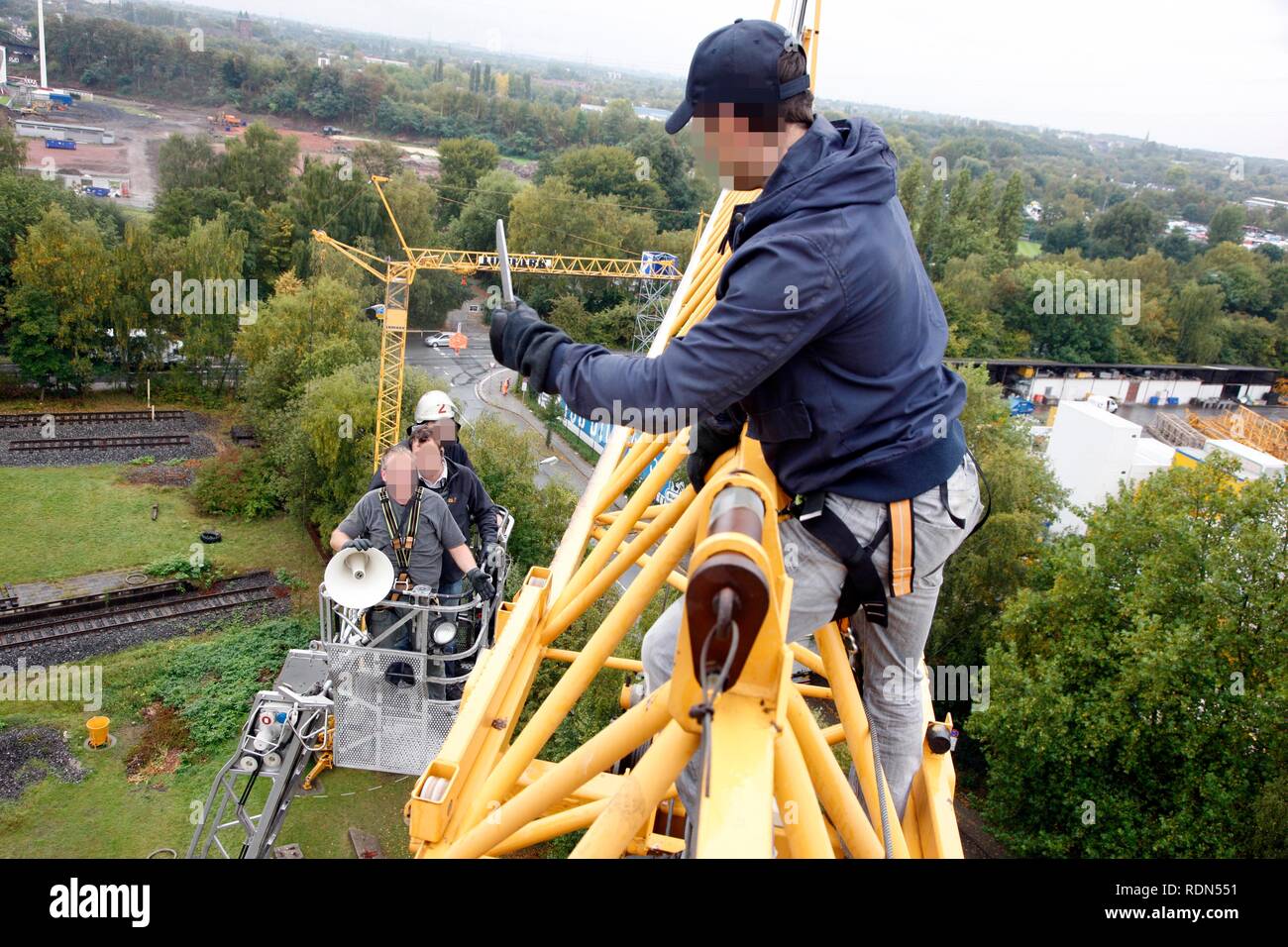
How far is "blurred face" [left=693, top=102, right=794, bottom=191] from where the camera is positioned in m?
3.12

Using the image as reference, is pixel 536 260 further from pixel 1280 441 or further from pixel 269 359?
pixel 1280 441

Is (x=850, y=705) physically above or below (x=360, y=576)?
above

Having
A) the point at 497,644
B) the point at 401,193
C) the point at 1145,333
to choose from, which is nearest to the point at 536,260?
the point at 401,193

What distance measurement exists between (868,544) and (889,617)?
0.57 meters

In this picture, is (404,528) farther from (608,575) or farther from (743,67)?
(743,67)

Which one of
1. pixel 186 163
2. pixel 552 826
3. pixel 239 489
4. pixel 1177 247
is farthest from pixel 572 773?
pixel 1177 247

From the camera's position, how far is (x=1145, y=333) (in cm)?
6059

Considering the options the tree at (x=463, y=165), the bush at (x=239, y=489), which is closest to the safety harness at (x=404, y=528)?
the bush at (x=239, y=489)

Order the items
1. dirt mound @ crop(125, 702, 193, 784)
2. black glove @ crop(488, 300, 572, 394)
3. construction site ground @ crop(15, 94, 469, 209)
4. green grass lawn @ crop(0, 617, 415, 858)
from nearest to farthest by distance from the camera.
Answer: black glove @ crop(488, 300, 572, 394), green grass lawn @ crop(0, 617, 415, 858), dirt mound @ crop(125, 702, 193, 784), construction site ground @ crop(15, 94, 469, 209)

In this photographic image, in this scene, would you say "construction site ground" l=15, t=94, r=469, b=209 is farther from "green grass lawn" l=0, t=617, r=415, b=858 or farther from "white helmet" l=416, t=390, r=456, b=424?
"white helmet" l=416, t=390, r=456, b=424

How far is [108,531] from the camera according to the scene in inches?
1021

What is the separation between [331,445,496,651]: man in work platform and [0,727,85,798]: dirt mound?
10.7 m

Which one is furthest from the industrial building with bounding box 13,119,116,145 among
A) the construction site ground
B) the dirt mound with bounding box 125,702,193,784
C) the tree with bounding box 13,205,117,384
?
the dirt mound with bounding box 125,702,193,784

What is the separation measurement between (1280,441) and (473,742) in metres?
42.2
